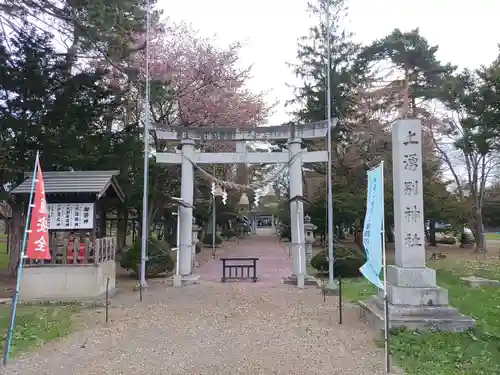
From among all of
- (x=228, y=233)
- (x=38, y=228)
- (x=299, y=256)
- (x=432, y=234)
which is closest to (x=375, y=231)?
(x=38, y=228)

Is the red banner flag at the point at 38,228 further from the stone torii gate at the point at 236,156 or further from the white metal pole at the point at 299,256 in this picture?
the white metal pole at the point at 299,256

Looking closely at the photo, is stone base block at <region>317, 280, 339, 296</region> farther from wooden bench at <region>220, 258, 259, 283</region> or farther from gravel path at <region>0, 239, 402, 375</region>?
wooden bench at <region>220, 258, 259, 283</region>

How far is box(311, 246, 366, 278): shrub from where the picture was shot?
15125 millimetres

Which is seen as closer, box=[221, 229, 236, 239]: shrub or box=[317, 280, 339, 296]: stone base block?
box=[317, 280, 339, 296]: stone base block

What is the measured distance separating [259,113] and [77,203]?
14.3 metres

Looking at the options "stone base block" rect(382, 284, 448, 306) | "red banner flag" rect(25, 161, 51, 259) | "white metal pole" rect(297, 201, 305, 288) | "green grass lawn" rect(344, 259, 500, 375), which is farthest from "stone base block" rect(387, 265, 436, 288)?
"red banner flag" rect(25, 161, 51, 259)

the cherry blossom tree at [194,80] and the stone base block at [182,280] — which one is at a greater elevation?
the cherry blossom tree at [194,80]

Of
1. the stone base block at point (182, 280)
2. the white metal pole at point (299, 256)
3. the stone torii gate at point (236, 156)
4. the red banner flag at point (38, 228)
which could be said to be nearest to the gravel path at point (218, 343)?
the red banner flag at point (38, 228)

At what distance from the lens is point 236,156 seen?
14328 millimetres

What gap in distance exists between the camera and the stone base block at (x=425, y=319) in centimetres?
679

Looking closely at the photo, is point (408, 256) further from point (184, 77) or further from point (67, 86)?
point (184, 77)

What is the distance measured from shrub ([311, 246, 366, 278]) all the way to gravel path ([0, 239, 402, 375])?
474 centimetres

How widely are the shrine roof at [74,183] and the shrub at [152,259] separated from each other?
153 inches

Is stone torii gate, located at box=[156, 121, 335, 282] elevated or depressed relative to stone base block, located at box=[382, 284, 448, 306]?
→ elevated
